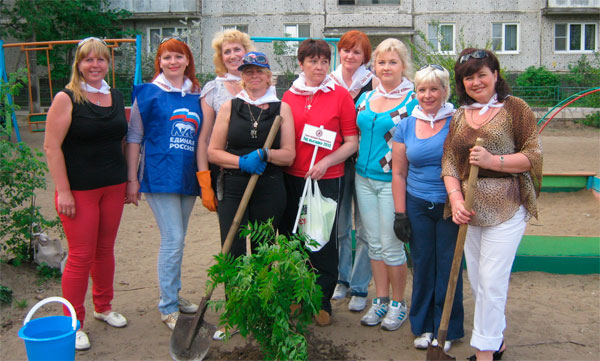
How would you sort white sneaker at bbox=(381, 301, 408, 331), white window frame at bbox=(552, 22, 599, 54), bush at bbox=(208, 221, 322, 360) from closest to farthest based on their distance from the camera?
bush at bbox=(208, 221, 322, 360)
white sneaker at bbox=(381, 301, 408, 331)
white window frame at bbox=(552, 22, 599, 54)

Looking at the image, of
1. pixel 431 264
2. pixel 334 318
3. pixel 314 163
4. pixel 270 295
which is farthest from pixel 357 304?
pixel 270 295

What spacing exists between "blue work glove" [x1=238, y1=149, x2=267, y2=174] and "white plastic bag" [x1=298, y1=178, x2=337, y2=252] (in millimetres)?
393

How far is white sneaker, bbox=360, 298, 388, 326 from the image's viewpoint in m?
3.97

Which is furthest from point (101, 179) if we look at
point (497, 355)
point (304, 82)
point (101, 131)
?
point (497, 355)

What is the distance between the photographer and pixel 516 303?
14.4 ft

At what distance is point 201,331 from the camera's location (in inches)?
138

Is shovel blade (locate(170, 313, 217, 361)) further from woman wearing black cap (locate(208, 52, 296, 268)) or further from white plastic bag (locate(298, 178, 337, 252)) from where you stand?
white plastic bag (locate(298, 178, 337, 252))

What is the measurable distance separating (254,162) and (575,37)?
25649 millimetres

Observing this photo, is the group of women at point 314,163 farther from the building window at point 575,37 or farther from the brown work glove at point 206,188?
the building window at point 575,37

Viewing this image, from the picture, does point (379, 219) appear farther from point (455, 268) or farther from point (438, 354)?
point (438, 354)

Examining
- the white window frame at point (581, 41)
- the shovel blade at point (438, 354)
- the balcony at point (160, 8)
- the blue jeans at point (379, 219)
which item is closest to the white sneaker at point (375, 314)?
the blue jeans at point (379, 219)

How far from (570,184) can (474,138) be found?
6010mm

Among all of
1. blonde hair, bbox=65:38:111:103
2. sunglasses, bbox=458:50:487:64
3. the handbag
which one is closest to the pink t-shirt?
sunglasses, bbox=458:50:487:64

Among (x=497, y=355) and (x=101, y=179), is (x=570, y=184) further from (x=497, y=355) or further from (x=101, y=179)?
(x=101, y=179)
